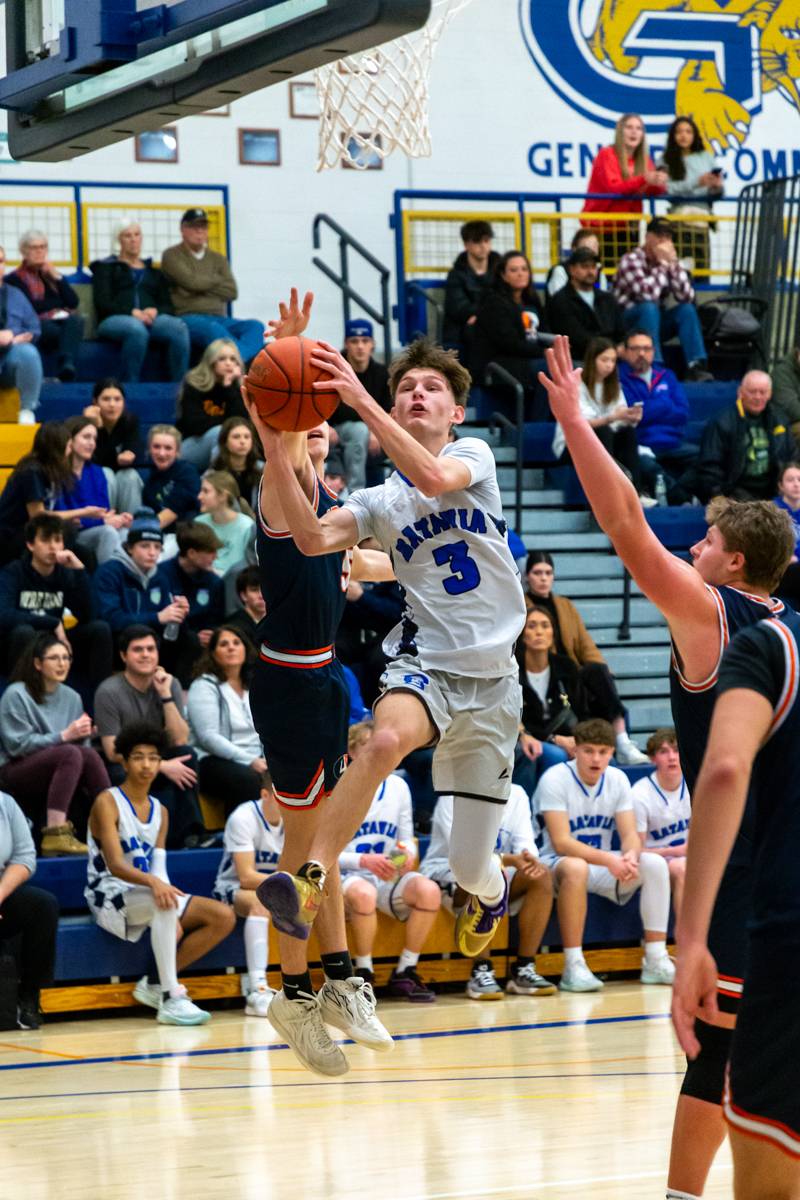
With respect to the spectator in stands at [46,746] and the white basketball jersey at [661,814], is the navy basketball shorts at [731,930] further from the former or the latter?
the white basketball jersey at [661,814]

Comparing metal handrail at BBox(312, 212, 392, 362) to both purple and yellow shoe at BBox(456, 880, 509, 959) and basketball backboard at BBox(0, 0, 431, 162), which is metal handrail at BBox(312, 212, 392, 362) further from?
purple and yellow shoe at BBox(456, 880, 509, 959)

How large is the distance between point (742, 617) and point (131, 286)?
1092cm

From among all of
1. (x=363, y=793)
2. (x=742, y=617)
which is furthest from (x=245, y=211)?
(x=742, y=617)

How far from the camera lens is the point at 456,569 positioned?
6590 mm

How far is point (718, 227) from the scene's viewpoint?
18.9m

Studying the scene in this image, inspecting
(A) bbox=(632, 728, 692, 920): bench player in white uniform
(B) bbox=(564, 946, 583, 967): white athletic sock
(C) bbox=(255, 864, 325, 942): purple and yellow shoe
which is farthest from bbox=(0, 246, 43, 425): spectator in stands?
(C) bbox=(255, 864, 325, 942): purple and yellow shoe

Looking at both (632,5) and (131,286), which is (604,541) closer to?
(131,286)

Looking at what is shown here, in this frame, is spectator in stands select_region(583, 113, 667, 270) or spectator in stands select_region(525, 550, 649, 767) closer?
spectator in stands select_region(525, 550, 649, 767)

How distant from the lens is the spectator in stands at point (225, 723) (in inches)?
444

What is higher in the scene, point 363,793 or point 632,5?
point 632,5

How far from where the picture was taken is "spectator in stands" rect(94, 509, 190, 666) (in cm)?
1161

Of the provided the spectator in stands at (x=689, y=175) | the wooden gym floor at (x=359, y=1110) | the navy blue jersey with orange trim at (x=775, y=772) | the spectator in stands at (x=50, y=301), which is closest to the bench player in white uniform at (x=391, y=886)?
the wooden gym floor at (x=359, y=1110)

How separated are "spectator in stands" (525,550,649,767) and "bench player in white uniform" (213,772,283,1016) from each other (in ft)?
8.64

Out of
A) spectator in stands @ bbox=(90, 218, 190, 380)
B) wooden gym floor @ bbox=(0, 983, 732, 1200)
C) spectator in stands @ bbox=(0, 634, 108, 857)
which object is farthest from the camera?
spectator in stands @ bbox=(90, 218, 190, 380)
